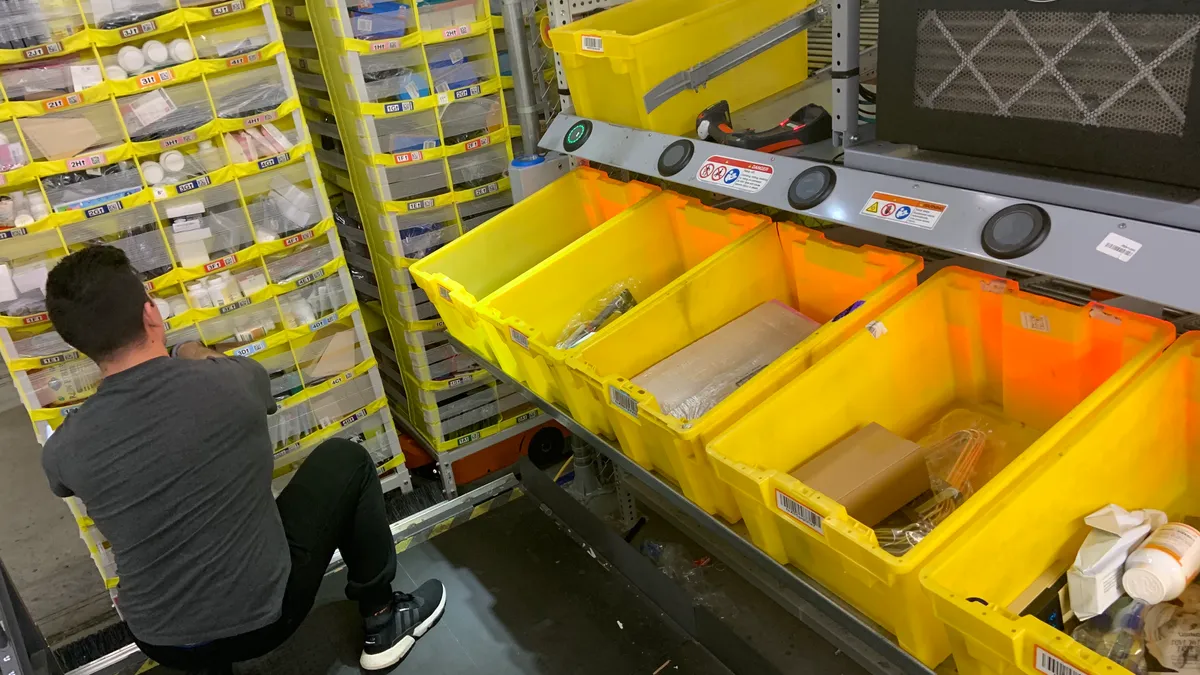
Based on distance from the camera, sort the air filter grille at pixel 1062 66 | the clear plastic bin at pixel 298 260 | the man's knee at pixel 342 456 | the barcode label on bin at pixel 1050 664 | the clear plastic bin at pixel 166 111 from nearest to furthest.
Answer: the barcode label on bin at pixel 1050 664 < the air filter grille at pixel 1062 66 < the clear plastic bin at pixel 166 111 < the man's knee at pixel 342 456 < the clear plastic bin at pixel 298 260

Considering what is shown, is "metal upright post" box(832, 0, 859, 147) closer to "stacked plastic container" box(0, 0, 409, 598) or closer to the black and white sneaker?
"stacked plastic container" box(0, 0, 409, 598)

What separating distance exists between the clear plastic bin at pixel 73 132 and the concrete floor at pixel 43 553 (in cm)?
158

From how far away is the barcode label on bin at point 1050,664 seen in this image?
37.8 inches

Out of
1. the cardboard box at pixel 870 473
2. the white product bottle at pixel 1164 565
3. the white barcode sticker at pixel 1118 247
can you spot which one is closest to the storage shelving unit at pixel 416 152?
the cardboard box at pixel 870 473

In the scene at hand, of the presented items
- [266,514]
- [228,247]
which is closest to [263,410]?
[266,514]

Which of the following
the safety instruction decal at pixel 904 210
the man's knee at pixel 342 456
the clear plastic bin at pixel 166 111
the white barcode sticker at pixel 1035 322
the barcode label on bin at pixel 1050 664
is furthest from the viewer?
the man's knee at pixel 342 456

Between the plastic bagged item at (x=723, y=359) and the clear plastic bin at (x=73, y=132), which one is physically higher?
the clear plastic bin at (x=73, y=132)

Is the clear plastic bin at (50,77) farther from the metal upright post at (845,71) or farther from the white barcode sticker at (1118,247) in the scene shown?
the white barcode sticker at (1118,247)

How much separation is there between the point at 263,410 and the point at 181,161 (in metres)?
0.84

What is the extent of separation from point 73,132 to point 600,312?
1.43 m

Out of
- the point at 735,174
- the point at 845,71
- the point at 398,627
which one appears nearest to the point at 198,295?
the point at 398,627

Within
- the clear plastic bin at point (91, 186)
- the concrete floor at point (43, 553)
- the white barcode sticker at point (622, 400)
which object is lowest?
the concrete floor at point (43, 553)

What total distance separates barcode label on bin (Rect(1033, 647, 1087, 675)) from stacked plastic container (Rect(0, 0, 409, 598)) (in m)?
2.23

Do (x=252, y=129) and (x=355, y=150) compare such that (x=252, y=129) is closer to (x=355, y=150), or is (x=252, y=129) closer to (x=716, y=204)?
(x=355, y=150)
